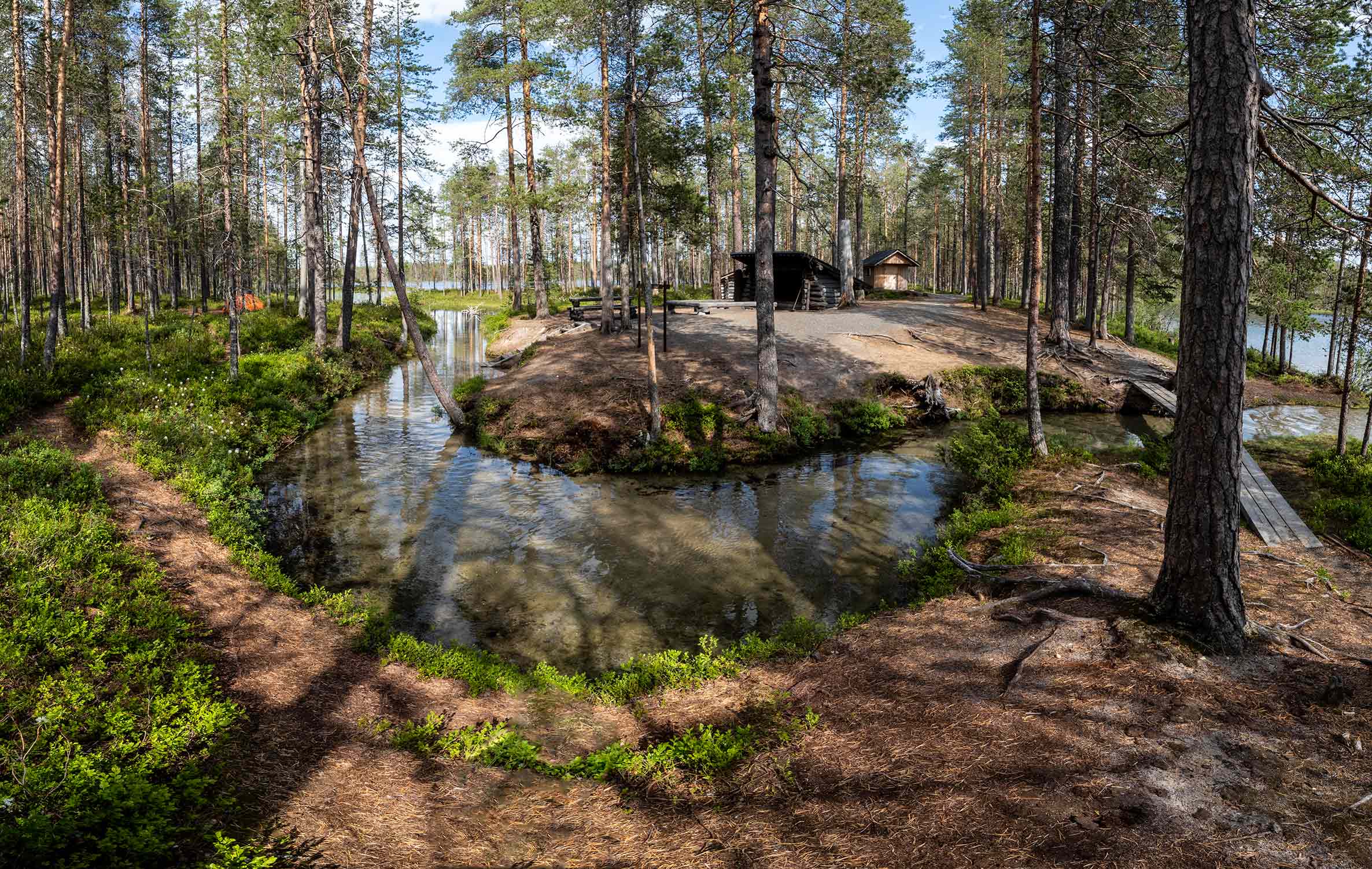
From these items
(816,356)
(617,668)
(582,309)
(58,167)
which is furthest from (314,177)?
(617,668)

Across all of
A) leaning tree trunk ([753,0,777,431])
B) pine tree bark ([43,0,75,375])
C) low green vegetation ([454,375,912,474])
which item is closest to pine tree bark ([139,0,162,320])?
pine tree bark ([43,0,75,375])

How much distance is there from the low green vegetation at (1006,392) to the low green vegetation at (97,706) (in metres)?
20.3

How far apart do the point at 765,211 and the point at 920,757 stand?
1353 centimetres

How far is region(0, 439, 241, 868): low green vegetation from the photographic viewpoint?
3.87 m

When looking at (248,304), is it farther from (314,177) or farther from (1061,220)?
(1061,220)

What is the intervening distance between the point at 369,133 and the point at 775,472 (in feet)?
81.8

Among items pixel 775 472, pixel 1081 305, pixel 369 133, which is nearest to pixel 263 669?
pixel 775 472

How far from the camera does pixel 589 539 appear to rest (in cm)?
1160

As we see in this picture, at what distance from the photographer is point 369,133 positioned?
28109mm

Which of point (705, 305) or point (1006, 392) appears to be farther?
point (705, 305)

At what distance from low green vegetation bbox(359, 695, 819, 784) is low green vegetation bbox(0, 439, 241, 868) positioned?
1459mm

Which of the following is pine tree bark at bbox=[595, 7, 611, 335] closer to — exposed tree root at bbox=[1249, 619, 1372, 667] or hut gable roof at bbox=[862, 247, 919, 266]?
exposed tree root at bbox=[1249, 619, 1372, 667]

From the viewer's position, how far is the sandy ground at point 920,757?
13.0 ft

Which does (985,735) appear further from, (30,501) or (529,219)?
(529,219)
